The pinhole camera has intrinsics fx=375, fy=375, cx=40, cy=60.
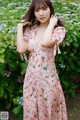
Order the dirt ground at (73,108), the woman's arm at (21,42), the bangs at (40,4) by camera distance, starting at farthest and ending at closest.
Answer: the dirt ground at (73,108) < the woman's arm at (21,42) < the bangs at (40,4)

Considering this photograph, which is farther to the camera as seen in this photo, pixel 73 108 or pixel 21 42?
pixel 73 108

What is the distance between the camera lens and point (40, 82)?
329cm

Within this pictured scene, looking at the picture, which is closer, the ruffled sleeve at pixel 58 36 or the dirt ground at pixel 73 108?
the ruffled sleeve at pixel 58 36

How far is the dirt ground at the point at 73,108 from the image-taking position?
15.2 ft

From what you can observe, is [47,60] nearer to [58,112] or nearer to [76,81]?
[58,112]

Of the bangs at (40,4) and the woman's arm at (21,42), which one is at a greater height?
the bangs at (40,4)

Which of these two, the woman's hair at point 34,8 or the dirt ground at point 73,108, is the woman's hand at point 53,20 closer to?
the woman's hair at point 34,8

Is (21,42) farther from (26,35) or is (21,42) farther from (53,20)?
(53,20)

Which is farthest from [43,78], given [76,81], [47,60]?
[76,81]

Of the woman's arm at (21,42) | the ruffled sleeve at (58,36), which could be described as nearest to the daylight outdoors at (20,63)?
the woman's arm at (21,42)

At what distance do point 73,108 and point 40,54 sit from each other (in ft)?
6.09

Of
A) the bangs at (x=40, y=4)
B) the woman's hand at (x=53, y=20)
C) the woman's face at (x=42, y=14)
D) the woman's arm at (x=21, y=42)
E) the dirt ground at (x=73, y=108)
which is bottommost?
the dirt ground at (x=73, y=108)

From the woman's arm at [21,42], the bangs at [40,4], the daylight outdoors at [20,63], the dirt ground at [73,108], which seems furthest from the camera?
the dirt ground at [73,108]

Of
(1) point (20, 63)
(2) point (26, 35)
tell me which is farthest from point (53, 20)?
(1) point (20, 63)
